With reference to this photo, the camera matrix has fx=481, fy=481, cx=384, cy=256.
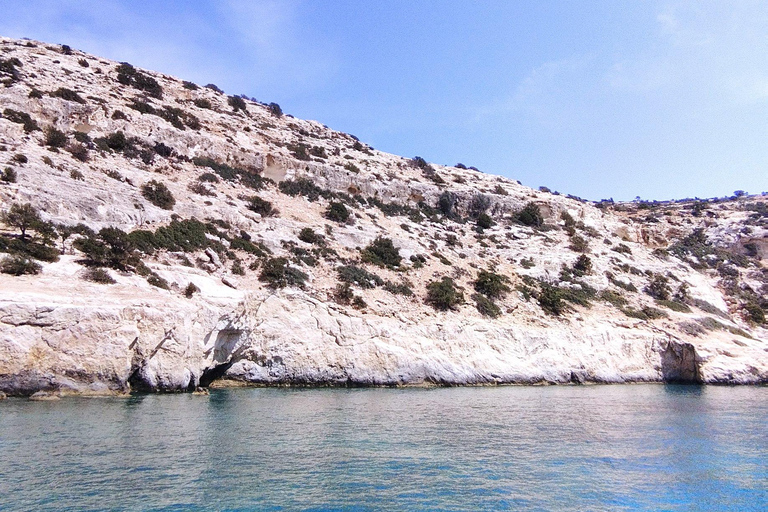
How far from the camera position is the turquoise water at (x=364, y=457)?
841cm

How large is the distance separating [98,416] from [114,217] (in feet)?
52.7

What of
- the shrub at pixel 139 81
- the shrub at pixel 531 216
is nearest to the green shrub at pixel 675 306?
the shrub at pixel 531 216

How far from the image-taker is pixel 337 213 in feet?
135

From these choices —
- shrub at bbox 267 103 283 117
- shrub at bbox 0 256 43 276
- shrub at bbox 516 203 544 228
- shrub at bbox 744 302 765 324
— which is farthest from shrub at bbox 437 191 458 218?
shrub at bbox 0 256 43 276

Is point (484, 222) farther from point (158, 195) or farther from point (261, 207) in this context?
point (158, 195)

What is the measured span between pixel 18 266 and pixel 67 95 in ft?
80.0

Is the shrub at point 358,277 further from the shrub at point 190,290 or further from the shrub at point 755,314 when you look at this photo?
the shrub at point 755,314

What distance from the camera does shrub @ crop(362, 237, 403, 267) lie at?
35.7 m

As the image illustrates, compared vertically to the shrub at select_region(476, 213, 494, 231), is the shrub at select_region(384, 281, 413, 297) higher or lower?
lower

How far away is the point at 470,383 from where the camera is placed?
90.2 ft

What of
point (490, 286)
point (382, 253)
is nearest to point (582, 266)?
point (490, 286)

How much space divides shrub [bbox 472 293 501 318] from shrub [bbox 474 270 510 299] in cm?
92

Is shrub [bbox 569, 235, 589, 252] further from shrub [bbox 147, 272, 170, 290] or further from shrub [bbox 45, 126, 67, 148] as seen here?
shrub [bbox 45, 126, 67, 148]

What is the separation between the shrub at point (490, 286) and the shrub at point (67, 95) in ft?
109
